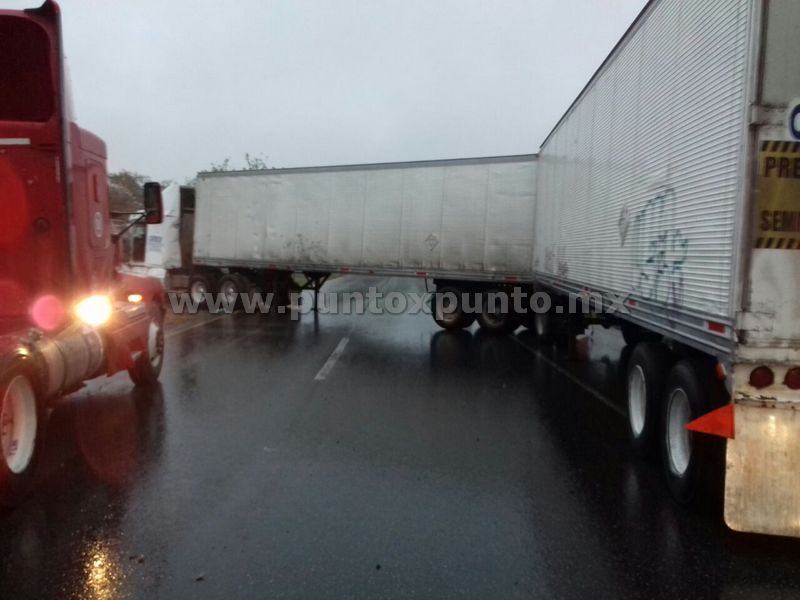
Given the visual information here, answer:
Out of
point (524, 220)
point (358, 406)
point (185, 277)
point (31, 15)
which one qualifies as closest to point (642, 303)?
point (358, 406)

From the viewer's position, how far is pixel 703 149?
4746 millimetres

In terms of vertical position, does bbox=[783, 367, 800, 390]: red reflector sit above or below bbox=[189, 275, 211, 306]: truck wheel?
above

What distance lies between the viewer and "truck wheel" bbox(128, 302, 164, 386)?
8.72 meters

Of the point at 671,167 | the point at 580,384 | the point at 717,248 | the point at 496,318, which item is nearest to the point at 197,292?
the point at 496,318

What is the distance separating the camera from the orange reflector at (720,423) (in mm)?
4133

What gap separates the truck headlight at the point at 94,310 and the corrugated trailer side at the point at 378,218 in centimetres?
961

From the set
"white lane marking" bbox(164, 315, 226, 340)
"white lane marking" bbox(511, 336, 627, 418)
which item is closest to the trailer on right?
"white lane marking" bbox(511, 336, 627, 418)

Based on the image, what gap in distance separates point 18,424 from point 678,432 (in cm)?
511

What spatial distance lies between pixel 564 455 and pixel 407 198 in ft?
35.3

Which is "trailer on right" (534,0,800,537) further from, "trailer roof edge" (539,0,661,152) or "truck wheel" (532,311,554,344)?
"truck wheel" (532,311,554,344)

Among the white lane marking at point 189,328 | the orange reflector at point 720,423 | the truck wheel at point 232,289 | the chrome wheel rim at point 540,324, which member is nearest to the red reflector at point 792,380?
the orange reflector at point 720,423

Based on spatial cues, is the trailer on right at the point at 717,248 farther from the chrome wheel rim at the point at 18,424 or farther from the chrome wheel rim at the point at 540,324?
the chrome wheel rim at the point at 540,324

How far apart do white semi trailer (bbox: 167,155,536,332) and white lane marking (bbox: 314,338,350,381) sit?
3.19 metres

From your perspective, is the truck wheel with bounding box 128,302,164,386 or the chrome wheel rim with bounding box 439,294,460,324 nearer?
the truck wheel with bounding box 128,302,164,386
